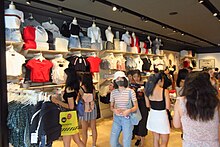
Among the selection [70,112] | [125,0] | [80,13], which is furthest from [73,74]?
[80,13]

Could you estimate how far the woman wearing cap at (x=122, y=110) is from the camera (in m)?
2.91

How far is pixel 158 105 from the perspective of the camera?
2.90m

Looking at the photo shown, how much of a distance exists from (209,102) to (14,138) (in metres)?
1.83

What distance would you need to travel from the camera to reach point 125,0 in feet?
12.4

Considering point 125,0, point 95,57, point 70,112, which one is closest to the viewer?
point 70,112

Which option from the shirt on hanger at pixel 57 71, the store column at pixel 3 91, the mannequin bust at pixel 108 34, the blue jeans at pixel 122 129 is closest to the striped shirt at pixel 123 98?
the blue jeans at pixel 122 129

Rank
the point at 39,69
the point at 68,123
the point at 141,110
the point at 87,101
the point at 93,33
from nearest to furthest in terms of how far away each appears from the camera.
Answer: the point at 68,123 < the point at 87,101 < the point at 141,110 < the point at 39,69 < the point at 93,33

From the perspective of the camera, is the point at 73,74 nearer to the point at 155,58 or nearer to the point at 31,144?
the point at 31,144

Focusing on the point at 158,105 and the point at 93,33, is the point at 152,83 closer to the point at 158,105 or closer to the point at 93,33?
the point at 158,105

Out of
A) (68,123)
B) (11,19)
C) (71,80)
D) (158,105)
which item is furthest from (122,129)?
(11,19)

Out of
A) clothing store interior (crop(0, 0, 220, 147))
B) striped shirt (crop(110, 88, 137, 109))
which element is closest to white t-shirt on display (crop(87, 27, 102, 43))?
clothing store interior (crop(0, 0, 220, 147))

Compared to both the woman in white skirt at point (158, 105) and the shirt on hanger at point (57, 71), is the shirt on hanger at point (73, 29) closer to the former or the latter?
the shirt on hanger at point (57, 71)

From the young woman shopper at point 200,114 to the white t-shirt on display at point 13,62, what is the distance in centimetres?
274

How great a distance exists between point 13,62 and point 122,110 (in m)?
1.97
